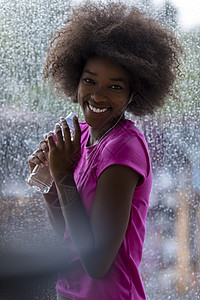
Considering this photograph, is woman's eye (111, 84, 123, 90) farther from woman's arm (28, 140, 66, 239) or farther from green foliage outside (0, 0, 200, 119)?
green foliage outside (0, 0, 200, 119)

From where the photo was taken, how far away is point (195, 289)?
158 cm

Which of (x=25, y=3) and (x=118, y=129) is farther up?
(x=25, y=3)

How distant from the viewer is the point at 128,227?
0.76m

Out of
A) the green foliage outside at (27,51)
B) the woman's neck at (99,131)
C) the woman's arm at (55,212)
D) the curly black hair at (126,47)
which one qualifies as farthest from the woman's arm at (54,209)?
the green foliage outside at (27,51)

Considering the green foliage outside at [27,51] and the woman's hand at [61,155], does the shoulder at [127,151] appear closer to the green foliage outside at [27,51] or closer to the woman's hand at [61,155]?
the woman's hand at [61,155]

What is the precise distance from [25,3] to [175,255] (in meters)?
1.01

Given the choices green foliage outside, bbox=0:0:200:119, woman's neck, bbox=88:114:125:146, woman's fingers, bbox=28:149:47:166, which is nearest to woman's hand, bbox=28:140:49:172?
woman's fingers, bbox=28:149:47:166

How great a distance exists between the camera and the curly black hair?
2.63 ft

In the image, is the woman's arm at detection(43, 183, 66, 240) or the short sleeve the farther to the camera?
the woman's arm at detection(43, 183, 66, 240)

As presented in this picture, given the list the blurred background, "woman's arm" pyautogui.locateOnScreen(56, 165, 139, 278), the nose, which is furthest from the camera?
the blurred background

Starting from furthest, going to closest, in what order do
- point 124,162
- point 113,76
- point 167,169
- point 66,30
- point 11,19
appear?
point 167,169 → point 11,19 → point 66,30 → point 113,76 → point 124,162

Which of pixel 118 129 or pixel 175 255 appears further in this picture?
pixel 175 255

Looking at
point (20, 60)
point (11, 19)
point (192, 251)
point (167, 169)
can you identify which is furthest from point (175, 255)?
point (11, 19)

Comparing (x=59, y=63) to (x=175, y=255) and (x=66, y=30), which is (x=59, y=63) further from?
(x=175, y=255)
